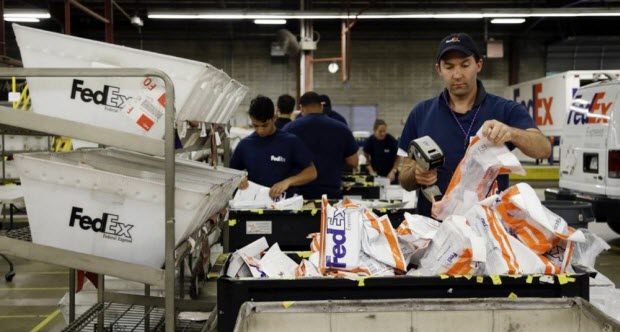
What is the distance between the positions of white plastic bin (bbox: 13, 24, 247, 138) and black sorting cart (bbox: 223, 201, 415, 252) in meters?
1.14

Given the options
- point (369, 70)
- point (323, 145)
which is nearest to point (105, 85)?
point (323, 145)

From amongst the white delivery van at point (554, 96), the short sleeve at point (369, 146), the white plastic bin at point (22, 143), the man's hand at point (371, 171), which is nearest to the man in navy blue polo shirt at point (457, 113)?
the short sleeve at point (369, 146)

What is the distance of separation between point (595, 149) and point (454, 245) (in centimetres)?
524

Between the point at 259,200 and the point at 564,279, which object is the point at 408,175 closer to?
the point at 564,279

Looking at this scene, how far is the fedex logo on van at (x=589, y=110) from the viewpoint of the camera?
20.0 ft

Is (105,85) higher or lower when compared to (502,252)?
higher

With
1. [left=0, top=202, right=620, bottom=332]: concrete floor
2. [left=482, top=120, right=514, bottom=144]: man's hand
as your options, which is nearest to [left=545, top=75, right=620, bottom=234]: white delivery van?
[left=0, top=202, right=620, bottom=332]: concrete floor

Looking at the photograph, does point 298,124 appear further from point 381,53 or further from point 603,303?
point 381,53

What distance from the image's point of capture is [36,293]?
5082mm

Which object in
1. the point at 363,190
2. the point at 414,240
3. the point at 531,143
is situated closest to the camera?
the point at 414,240

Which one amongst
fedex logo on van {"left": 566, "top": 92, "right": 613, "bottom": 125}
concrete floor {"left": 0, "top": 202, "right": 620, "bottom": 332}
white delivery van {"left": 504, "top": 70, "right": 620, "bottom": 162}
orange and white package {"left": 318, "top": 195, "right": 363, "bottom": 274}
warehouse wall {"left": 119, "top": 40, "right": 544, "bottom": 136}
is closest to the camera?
orange and white package {"left": 318, "top": 195, "right": 363, "bottom": 274}

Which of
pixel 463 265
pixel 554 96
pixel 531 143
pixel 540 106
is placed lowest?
pixel 463 265

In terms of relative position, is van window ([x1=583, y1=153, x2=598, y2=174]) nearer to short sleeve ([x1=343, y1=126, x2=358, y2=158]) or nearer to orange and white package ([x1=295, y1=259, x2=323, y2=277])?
short sleeve ([x1=343, y1=126, x2=358, y2=158])

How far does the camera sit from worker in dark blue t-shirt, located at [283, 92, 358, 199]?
4.57 m
